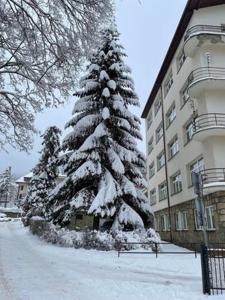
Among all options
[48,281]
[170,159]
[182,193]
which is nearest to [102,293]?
[48,281]

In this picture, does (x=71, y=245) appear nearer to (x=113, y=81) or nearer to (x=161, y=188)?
(x=113, y=81)

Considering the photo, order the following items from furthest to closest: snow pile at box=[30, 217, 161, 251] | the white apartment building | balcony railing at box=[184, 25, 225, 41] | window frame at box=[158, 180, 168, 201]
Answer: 1. window frame at box=[158, 180, 168, 201]
2. balcony railing at box=[184, 25, 225, 41]
3. the white apartment building
4. snow pile at box=[30, 217, 161, 251]

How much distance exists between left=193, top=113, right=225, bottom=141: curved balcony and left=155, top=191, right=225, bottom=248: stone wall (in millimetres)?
3752

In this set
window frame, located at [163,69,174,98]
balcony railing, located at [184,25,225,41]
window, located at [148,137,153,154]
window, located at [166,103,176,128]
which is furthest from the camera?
window, located at [148,137,153,154]

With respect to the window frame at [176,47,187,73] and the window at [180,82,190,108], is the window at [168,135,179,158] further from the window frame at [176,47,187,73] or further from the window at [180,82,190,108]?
the window frame at [176,47,187,73]

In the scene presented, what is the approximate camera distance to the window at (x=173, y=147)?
26259 mm

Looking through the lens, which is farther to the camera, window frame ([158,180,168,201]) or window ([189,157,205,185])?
window frame ([158,180,168,201])

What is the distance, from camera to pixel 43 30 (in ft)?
25.3

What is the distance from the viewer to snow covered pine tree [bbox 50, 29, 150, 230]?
17.8m

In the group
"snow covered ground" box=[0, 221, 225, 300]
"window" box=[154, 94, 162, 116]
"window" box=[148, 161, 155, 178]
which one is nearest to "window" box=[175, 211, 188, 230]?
"snow covered ground" box=[0, 221, 225, 300]

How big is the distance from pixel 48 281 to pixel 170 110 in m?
23.0

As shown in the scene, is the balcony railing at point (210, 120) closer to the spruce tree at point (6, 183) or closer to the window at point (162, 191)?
the window at point (162, 191)

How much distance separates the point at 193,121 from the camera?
831 inches

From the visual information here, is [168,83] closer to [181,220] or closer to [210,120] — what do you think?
[210,120]
